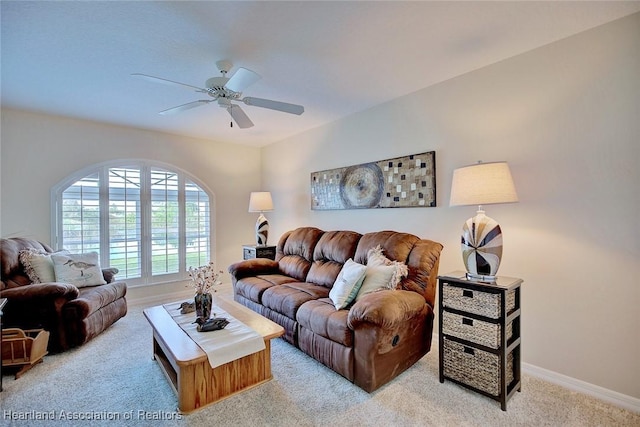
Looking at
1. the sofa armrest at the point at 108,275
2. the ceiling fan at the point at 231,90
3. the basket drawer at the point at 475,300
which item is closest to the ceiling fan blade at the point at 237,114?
the ceiling fan at the point at 231,90

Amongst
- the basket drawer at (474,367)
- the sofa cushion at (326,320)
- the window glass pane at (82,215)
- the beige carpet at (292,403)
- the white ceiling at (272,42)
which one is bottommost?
the beige carpet at (292,403)

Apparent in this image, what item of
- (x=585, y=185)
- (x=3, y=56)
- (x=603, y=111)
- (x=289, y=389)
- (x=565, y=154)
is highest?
(x=3, y=56)

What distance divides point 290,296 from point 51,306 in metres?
2.10

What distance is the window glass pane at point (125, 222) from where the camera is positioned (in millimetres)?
4082

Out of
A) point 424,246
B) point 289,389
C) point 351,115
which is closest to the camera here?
point 289,389

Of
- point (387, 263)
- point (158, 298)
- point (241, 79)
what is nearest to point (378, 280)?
point (387, 263)

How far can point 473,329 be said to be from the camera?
2070 mm

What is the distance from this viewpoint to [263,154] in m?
5.52

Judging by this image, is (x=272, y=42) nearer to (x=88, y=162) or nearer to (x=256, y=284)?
(x=256, y=284)

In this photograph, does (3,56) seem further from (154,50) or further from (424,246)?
(424,246)

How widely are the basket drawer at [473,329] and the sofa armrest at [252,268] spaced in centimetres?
228

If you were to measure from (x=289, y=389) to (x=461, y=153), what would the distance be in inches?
96.8

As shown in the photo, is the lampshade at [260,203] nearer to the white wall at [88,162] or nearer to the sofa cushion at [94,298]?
the white wall at [88,162]

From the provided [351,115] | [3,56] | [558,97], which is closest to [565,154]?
[558,97]
